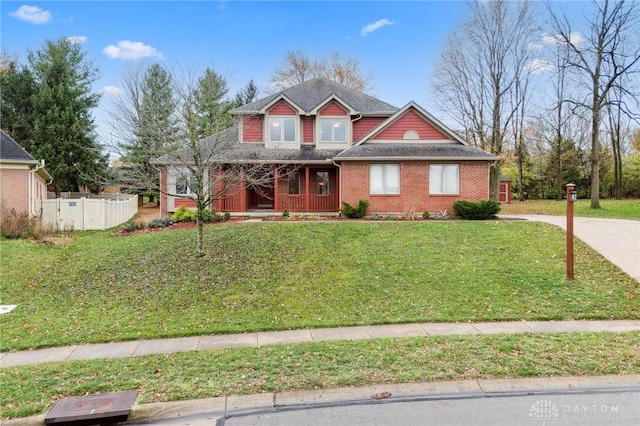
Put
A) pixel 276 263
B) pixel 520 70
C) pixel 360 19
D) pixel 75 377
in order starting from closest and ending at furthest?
pixel 75 377, pixel 276 263, pixel 360 19, pixel 520 70

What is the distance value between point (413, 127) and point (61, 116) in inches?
1014

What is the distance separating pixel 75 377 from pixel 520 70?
3564cm

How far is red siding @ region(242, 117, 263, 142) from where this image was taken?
21.5 metres

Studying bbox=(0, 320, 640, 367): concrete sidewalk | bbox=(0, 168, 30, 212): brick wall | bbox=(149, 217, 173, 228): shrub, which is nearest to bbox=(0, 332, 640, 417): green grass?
bbox=(0, 320, 640, 367): concrete sidewalk

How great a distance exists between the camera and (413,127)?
762 inches

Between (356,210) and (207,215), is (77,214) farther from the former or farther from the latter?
(356,210)

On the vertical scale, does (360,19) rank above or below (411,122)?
above

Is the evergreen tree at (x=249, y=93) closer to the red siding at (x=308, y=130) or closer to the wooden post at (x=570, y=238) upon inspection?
the red siding at (x=308, y=130)

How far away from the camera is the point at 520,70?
31.3 meters

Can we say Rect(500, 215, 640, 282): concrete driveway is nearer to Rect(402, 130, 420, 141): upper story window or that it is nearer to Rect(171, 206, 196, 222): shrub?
Rect(402, 130, 420, 141): upper story window

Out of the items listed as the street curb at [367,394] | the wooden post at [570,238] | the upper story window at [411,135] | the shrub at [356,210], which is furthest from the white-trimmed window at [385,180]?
the street curb at [367,394]

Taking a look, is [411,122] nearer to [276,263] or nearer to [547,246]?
[547,246]

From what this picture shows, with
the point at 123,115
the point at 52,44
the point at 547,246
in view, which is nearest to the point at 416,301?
the point at 547,246

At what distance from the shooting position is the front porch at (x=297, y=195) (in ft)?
65.0
